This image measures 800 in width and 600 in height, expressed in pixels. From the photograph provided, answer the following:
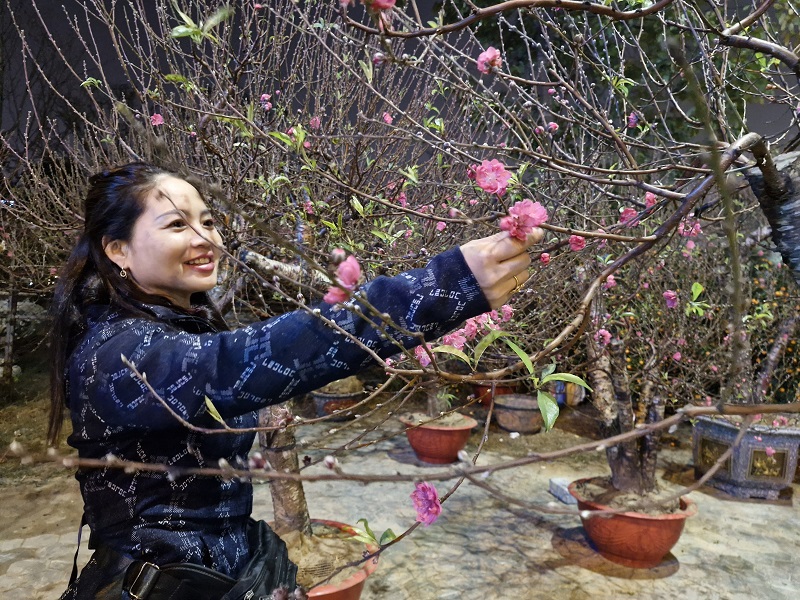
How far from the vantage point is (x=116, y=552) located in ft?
3.42

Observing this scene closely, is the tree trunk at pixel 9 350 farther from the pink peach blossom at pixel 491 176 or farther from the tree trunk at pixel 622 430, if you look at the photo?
the pink peach blossom at pixel 491 176

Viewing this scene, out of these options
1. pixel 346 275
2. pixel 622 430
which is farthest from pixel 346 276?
pixel 622 430

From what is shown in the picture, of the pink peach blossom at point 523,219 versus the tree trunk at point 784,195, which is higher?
the tree trunk at point 784,195

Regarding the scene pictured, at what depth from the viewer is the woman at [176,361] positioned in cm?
78

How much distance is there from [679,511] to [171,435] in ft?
10.4

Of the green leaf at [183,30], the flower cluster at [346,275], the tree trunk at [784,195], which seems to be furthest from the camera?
the green leaf at [183,30]

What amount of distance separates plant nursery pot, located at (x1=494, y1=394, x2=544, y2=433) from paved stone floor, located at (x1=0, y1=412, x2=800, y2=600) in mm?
1333

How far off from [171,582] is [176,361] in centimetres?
45

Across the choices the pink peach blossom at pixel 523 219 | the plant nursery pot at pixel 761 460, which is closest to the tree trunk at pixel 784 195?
the pink peach blossom at pixel 523 219

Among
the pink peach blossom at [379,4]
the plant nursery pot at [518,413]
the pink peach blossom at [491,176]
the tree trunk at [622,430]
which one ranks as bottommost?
the plant nursery pot at [518,413]

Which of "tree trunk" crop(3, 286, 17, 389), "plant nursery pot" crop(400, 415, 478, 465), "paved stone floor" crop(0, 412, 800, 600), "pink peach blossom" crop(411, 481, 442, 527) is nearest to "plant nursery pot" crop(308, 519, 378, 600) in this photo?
"paved stone floor" crop(0, 412, 800, 600)

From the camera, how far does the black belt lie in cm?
98

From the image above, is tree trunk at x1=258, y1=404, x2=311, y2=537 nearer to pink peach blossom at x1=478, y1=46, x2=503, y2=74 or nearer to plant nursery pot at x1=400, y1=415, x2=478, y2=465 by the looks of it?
pink peach blossom at x1=478, y1=46, x2=503, y2=74

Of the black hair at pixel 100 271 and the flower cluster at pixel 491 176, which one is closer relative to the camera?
the flower cluster at pixel 491 176
